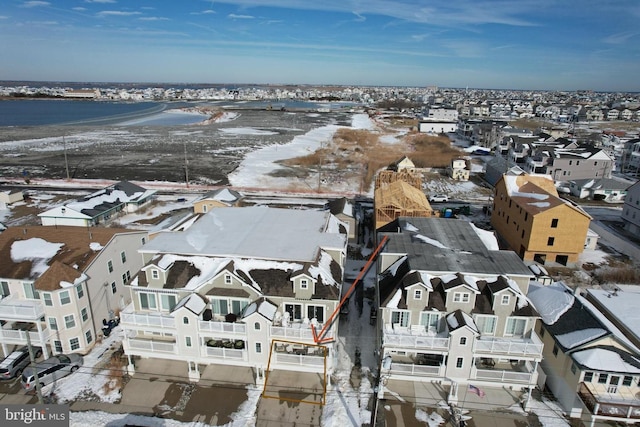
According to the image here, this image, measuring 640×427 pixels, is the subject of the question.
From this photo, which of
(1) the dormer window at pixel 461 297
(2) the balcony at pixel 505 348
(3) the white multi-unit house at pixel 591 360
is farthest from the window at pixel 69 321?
(3) the white multi-unit house at pixel 591 360

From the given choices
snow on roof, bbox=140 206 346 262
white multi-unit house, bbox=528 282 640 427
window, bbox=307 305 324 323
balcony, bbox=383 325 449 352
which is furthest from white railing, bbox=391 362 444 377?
snow on roof, bbox=140 206 346 262

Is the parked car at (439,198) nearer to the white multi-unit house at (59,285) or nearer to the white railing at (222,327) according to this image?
the white railing at (222,327)

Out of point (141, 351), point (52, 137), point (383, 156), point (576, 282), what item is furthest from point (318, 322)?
point (52, 137)

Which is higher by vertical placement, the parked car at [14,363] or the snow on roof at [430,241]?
the snow on roof at [430,241]

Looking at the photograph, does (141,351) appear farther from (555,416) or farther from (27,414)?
(555,416)

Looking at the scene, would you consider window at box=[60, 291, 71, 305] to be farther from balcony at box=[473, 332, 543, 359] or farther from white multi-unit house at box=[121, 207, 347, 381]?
balcony at box=[473, 332, 543, 359]

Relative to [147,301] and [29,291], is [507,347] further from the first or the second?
[29,291]

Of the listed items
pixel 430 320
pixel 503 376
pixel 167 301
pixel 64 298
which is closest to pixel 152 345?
pixel 167 301

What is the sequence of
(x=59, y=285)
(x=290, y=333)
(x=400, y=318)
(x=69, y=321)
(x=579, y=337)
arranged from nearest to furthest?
(x=579, y=337)
(x=290, y=333)
(x=400, y=318)
(x=59, y=285)
(x=69, y=321)
